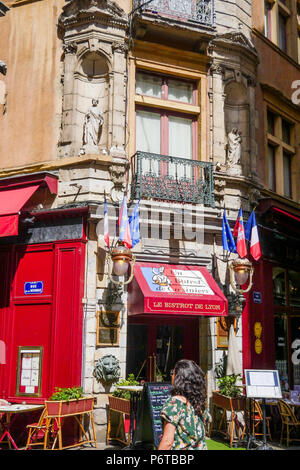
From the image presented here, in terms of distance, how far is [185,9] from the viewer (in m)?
11.7

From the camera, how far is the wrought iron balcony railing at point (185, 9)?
11336 mm

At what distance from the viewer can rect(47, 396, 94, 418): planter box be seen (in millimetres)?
8555

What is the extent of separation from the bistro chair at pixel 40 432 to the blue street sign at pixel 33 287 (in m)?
2.47

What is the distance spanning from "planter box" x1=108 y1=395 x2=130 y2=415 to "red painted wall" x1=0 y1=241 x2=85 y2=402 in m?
0.71

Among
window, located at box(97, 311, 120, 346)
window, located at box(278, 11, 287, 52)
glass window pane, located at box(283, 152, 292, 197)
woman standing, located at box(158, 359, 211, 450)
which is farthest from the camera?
window, located at box(278, 11, 287, 52)

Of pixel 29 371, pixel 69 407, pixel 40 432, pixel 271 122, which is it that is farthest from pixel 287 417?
pixel 271 122

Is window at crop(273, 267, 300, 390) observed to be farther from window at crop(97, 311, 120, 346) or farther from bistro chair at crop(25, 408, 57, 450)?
bistro chair at crop(25, 408, 57, 450)

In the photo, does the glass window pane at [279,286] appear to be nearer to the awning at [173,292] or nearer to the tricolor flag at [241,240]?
the tricolor flag at [241,240]

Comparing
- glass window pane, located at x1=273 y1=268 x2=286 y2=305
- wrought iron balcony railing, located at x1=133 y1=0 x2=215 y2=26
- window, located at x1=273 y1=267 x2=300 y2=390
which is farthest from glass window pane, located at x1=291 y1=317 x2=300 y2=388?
wrought iron balcony railing, located at x1=133 y1=0 x2=215 y2=26

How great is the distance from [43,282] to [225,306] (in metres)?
3.58

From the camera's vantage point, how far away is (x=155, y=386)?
8.22m

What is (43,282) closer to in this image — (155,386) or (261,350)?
(155,386)

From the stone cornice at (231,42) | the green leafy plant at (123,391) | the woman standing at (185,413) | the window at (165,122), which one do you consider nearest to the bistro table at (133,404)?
the green leafy plant at (123,391)
